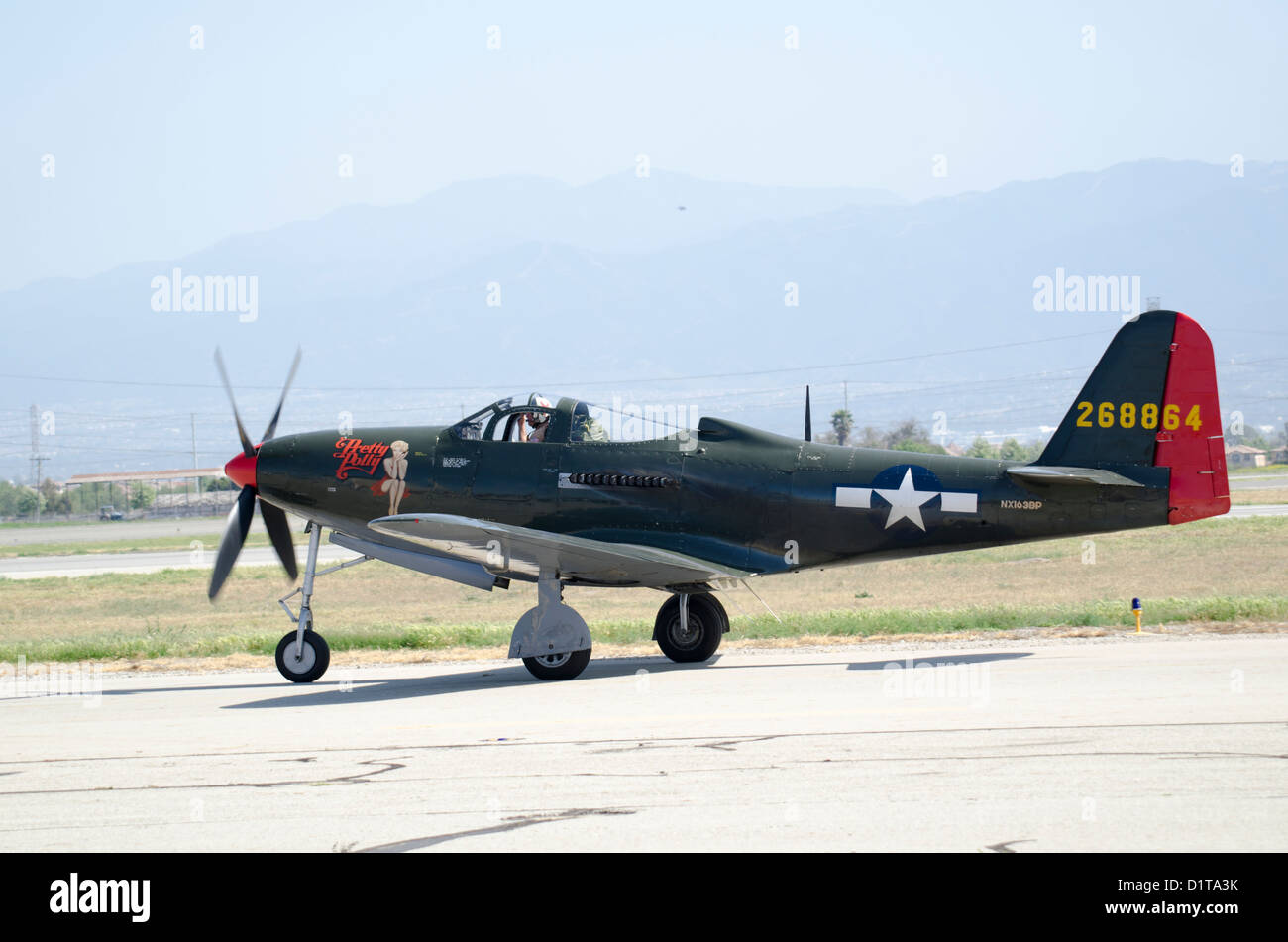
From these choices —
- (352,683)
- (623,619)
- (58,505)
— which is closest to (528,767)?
(352,683)

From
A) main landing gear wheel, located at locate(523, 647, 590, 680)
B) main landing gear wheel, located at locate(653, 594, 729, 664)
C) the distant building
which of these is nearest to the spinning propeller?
main landing gear wheel, located at locate(523, 647, 590, 680)

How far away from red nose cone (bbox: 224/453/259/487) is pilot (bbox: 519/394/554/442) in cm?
376

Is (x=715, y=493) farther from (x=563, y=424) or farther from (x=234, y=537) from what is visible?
(x=234, y=537)

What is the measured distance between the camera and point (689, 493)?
15.6 metres

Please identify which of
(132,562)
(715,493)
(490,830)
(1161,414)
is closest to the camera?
(490,830)

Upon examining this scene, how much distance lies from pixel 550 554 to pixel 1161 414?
7.52 m

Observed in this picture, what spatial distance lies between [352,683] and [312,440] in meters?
3.41

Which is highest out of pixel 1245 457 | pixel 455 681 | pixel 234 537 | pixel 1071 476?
pixel 1245 457

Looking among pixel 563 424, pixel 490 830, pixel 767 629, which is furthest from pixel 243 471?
pixel 490 830

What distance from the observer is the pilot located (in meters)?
16.2

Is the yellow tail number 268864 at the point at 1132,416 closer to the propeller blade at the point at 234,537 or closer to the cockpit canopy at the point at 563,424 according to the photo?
the cockpit canopy at the point at 563,424

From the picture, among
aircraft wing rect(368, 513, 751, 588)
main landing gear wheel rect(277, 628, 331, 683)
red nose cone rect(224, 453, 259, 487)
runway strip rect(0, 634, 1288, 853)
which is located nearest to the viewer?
runway strip rect(0, 634, 1288, 853)

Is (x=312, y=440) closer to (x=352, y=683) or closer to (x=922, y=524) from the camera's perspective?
(x=352, y=683)

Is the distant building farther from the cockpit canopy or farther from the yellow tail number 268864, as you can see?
the cockpit canopy
